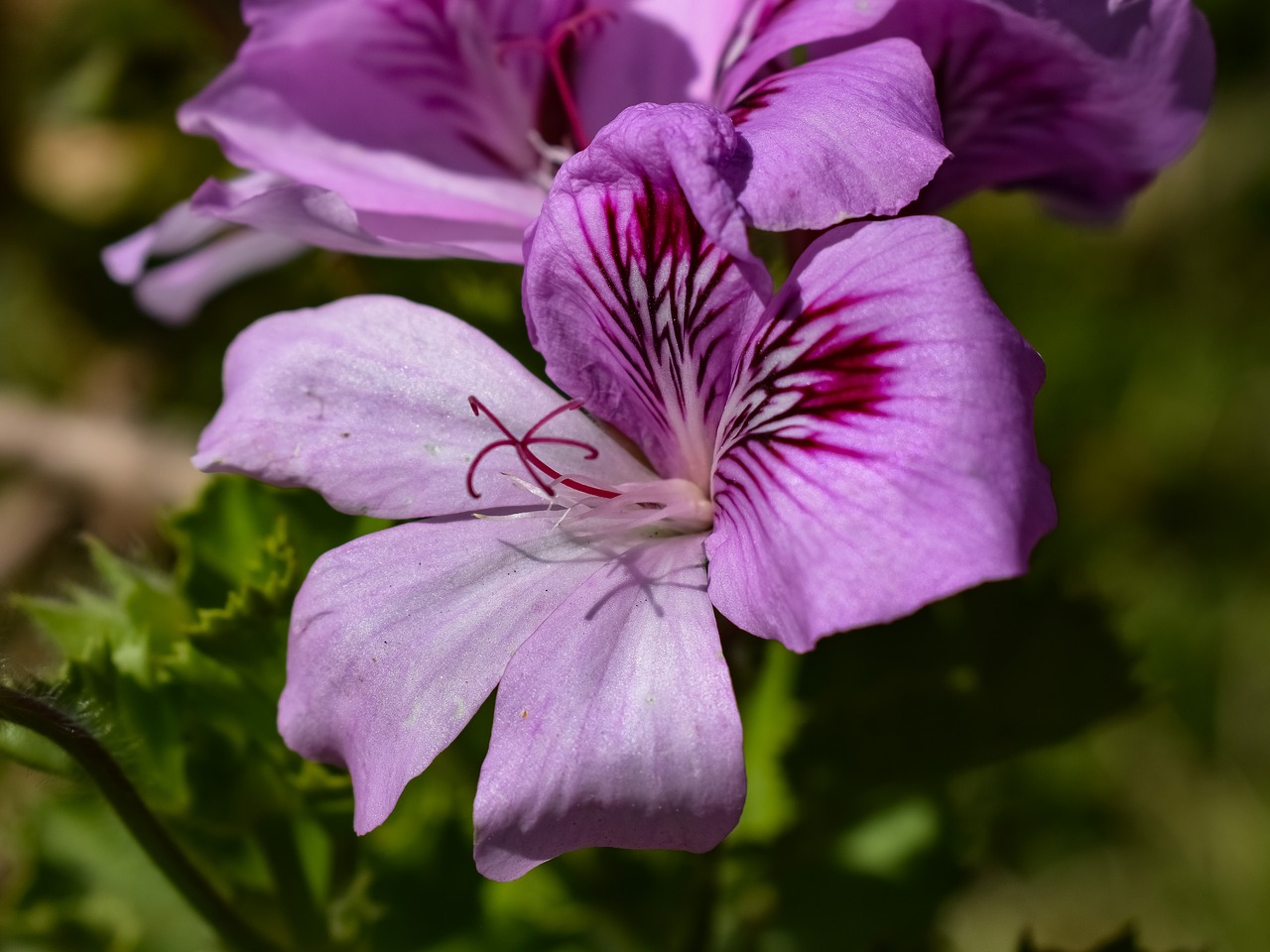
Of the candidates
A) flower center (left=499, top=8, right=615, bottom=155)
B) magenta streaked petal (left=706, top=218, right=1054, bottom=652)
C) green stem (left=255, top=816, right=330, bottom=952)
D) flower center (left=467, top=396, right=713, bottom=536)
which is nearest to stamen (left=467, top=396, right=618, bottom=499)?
flower center (left=467, top=396, right=713, bottom=536)

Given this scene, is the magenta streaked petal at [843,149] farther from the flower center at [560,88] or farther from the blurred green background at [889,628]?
the blurred green background at [889,628]

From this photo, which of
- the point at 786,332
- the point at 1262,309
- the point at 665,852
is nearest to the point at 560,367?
the point at 786,332

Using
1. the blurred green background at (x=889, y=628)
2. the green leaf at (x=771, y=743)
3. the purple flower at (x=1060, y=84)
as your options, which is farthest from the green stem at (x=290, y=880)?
the purple flower at (x=1060, y=84)

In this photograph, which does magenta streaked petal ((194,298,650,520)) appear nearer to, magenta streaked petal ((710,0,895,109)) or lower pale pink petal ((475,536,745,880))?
lower pale pink petal ((475,536,745,880))

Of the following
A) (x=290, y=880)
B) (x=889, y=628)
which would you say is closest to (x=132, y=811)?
(x=290, y=880)

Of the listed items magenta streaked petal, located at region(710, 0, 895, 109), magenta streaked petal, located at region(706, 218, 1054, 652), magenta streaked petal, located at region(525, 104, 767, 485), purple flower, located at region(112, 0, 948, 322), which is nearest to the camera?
magenta streaked petal, located at region(706, 218, 1054, 652)
